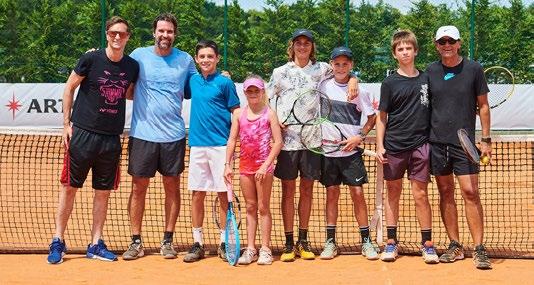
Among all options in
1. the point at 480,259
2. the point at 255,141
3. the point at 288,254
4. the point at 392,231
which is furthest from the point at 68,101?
the point at 480,259

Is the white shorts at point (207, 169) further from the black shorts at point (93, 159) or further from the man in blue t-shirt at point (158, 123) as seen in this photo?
the black shorts at point (93, 159)

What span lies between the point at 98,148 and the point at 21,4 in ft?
51.2

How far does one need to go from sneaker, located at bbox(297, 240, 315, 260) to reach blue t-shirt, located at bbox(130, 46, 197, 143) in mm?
1224

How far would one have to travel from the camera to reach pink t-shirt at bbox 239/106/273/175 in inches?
222

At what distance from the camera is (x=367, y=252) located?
5.82 meters

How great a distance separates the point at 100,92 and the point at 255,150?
3.96ft

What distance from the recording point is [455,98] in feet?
17.9

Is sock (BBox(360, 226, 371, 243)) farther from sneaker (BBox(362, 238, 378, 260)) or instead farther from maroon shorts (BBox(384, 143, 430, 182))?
maroon shorts (BBox(384, 143, 430, 182))

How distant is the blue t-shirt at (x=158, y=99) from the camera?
5.77 metres

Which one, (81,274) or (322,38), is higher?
(322,38)

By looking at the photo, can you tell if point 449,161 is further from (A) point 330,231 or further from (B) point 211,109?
(B) point 211,109

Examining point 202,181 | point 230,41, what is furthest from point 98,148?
point 230,41

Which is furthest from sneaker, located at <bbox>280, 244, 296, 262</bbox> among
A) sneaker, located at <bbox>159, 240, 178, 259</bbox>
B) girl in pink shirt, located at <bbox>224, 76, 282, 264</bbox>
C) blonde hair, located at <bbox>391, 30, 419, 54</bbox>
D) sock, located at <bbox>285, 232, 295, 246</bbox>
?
blonde hair, located at <bbox>391, 30, 419, 54</bbox>

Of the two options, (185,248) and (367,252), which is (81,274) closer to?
(185,248)
